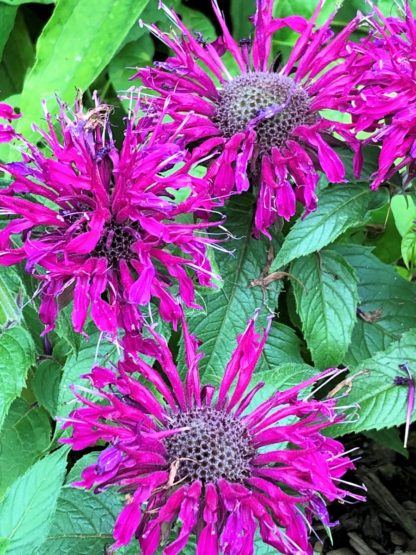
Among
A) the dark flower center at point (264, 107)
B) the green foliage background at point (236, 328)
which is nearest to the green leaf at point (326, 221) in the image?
the green foliage background at point (236, 328)

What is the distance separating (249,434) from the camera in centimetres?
91

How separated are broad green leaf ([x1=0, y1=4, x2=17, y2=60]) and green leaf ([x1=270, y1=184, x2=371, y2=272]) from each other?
1.01m

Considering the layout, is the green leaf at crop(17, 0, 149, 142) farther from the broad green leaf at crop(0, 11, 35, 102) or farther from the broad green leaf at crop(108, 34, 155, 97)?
the broad green leaf at crop(0, 11, 35, 102)

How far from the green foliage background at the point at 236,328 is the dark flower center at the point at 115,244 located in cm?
11

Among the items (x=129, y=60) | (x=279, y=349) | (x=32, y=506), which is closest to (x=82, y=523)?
(x=32, y=506)

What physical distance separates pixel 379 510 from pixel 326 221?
1.99ft

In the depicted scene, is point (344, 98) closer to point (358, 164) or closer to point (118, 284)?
point (358, 164)

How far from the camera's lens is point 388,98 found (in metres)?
1.06

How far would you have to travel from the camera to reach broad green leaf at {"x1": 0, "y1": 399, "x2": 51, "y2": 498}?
47.2 inches

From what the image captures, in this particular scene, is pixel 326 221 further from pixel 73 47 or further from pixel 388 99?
pixel 73 47

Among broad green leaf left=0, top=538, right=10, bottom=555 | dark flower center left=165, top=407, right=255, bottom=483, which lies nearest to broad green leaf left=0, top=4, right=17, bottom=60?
dark flower center left=165, top=407, right=255, bottom=483

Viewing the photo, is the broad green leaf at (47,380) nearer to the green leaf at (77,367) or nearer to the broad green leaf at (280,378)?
the green leaf at (77,367)

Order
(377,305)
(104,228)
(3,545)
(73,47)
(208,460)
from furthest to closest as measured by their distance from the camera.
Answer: (73,47)
(377,305)
(104,228)
(208,460)
(3,545)

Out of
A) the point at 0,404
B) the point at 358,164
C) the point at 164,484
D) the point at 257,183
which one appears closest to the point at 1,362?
the point at 0,404
